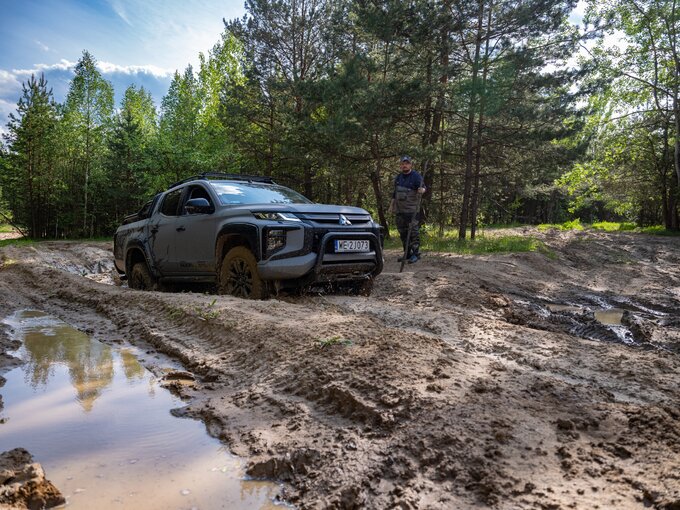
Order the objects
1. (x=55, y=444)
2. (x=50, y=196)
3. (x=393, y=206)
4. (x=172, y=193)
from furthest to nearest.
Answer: (x=50, y=196) < (x=393, y=206) < (x=172, y=193) < (x=55, y=444)

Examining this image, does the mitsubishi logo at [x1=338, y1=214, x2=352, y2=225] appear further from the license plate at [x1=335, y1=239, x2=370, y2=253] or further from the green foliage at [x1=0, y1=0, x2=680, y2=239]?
the green foliage at [x1=0, y1=0, x2=680, y2=239]

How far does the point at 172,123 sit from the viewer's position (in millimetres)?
25969

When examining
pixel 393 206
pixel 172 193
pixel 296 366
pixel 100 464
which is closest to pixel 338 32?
pixel 393 206

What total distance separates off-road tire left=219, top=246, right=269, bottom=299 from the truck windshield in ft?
2.60

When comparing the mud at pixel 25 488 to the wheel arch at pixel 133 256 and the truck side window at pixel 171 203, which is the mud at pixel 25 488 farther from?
the wheel arch at pixel 133 256

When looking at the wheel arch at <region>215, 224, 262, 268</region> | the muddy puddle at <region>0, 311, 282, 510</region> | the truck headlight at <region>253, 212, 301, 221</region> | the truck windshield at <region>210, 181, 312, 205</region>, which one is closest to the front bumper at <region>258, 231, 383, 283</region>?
the wheel arch at <region>215, 224, 262, 268</region>

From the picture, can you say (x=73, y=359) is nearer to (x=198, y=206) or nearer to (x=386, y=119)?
(x=198, y=206)

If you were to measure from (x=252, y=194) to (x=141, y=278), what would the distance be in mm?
2830

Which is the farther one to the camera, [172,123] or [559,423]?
[172,123]

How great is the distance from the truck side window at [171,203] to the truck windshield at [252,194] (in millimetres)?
867

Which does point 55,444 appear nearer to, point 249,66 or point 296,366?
point 296,366

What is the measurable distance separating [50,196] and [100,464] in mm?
30547

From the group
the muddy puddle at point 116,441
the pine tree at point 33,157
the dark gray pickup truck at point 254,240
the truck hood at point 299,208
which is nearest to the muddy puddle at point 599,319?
the dark gray pickup truck at point 254,240

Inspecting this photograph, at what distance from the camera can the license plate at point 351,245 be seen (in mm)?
5770
